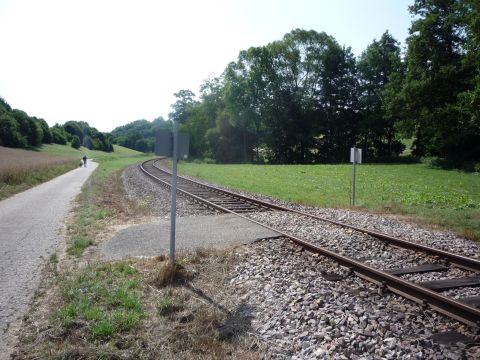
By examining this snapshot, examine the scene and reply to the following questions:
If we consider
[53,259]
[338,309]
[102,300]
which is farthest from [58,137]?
[338,309]

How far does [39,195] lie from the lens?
18.4 meters

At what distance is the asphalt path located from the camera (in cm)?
505

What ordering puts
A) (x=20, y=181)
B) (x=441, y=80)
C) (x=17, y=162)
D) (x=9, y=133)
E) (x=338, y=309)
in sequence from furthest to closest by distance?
(x=9, y=133) → (x=441, y=80) → (x=17, y=162) → (x=20, y=181) → (x=338, y=309)

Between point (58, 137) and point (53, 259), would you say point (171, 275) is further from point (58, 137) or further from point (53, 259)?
point (58, 137)

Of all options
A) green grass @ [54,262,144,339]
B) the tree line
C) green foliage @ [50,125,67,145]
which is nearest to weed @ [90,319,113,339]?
green grass @ [54,262,144,339]

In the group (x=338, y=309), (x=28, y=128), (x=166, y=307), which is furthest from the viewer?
(x=28, y=128)

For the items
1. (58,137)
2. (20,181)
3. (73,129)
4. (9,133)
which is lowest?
(20,181)

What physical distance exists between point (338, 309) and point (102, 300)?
3.29 metres

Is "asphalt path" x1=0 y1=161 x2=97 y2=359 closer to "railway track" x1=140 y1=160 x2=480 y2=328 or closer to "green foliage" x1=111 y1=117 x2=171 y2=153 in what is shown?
"railway track" x1=140 y1=160 x2=480 y2=328

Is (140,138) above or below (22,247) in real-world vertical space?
above

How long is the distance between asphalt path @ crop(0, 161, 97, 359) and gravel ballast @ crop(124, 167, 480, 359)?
3.12 meters

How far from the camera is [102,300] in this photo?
532 cm

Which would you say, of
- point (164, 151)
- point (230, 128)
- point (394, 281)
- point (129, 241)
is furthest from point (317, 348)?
point (230, 128)

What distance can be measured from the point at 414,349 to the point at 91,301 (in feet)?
13.7
